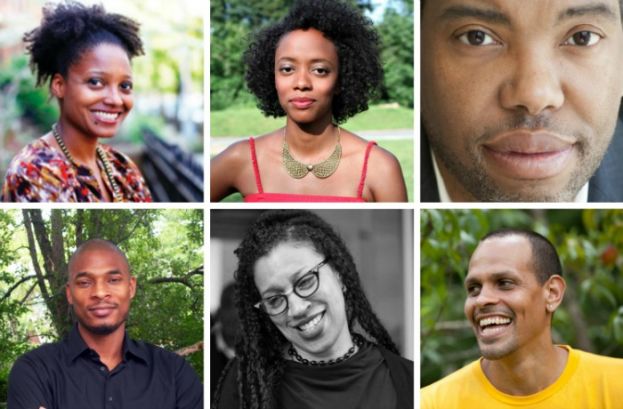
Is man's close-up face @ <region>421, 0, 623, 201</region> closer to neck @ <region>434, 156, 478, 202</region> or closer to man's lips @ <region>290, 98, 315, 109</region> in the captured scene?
neck @ <region>434, 156, 478, 202</region>

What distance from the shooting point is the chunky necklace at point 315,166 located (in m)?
4.83

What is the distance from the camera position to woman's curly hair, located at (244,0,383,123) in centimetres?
478

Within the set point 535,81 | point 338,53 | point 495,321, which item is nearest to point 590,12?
point 535,81

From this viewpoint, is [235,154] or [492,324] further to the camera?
[235,154]

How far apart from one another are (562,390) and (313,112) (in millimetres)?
1336

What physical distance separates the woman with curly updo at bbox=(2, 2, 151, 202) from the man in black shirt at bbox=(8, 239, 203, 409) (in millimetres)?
252

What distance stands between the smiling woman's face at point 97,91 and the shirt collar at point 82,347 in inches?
29.0

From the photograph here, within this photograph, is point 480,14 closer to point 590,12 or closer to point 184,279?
point 590,12

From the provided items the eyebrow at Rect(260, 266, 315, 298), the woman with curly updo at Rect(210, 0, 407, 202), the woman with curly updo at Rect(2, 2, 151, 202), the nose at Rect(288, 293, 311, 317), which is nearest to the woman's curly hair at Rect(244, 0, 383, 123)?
the woman with curly updo at Rect(210, 0, 407, 202)

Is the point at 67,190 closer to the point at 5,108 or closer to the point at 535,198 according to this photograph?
the point at 5,108

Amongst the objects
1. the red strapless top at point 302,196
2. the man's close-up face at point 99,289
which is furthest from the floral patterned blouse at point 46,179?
the red strapless top at point 302,196

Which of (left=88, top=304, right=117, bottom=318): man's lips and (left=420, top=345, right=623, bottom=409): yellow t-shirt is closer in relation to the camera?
(left=420, top=345, right=623, bottom=409): yellow t-shirt

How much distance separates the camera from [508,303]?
4.73 m

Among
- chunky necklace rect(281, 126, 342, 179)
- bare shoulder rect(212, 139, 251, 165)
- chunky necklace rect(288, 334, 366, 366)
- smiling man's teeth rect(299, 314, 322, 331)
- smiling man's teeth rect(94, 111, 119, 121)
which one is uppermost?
smiling man's teeth rect(94, 111, 119, 121)
